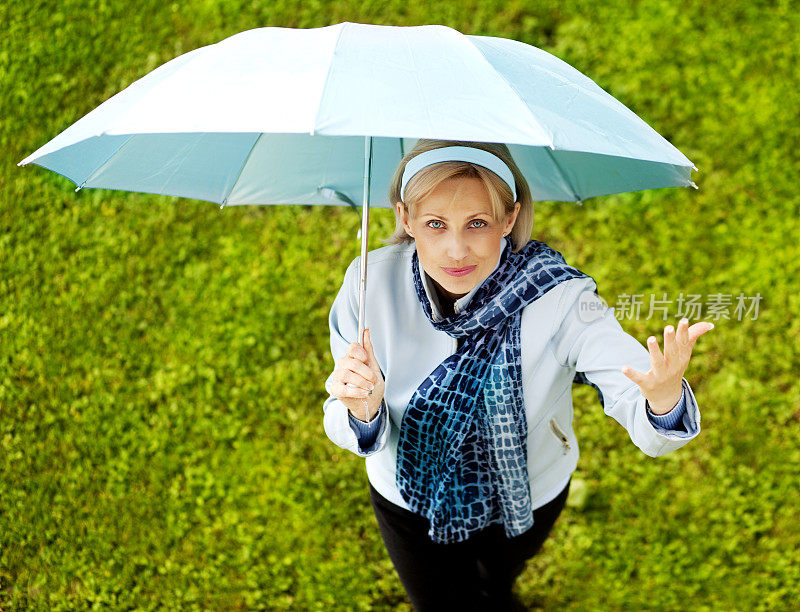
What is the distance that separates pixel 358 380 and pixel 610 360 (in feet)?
2.26

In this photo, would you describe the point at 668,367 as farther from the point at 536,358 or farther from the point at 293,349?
the point at 293,349

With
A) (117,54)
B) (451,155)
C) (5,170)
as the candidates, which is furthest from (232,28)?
(451,155)

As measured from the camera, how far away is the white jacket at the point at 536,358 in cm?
189

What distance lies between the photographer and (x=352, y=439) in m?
2.06

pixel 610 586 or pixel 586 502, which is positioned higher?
pixel 586 502

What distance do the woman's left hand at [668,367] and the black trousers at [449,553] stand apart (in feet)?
3.02

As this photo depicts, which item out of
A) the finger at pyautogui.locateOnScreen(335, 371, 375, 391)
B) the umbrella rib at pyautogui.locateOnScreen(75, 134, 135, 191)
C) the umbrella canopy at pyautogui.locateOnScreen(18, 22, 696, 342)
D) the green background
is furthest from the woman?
the green background

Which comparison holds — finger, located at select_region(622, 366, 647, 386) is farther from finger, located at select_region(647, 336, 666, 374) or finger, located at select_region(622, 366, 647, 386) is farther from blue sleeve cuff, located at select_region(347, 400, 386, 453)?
blue sleeve cuff, located at select_region(347, 400, 386, 453)

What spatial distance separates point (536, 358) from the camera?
204cm

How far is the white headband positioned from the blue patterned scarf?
10.7 inches

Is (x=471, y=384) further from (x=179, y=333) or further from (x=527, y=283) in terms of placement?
(x=179, y=333)

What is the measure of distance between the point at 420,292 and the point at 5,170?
3901mm

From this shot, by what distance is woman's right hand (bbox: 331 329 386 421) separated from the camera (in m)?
1.92

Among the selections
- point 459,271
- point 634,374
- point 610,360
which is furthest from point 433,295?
point 634,374
